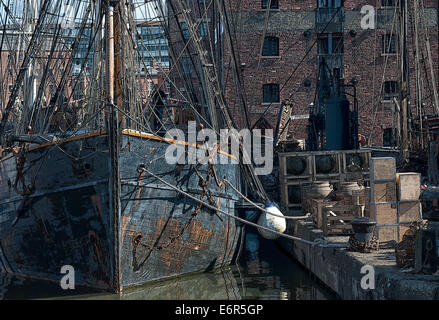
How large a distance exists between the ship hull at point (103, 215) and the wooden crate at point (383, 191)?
3.92 m

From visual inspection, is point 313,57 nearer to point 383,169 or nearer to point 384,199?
point 383,169

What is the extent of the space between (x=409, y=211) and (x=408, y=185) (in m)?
0.52

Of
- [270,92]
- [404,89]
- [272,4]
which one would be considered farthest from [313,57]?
[404,89]

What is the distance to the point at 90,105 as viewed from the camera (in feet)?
52.0

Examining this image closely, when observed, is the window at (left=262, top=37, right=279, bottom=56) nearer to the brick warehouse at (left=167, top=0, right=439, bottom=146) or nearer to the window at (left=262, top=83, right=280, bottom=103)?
the brick warehouse at (left=167, top=0, right=439, bottom=146)

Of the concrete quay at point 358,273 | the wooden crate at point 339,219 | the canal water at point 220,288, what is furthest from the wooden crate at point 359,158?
the wooden crate at point 339,219

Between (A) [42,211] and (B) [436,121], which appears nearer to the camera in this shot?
(A) [42,211]

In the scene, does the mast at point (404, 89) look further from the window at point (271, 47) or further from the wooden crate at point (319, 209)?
the window at point (271, 47)

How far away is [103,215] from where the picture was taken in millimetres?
13430

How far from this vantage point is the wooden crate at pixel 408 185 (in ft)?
41.7

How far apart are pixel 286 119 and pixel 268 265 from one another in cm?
1236
